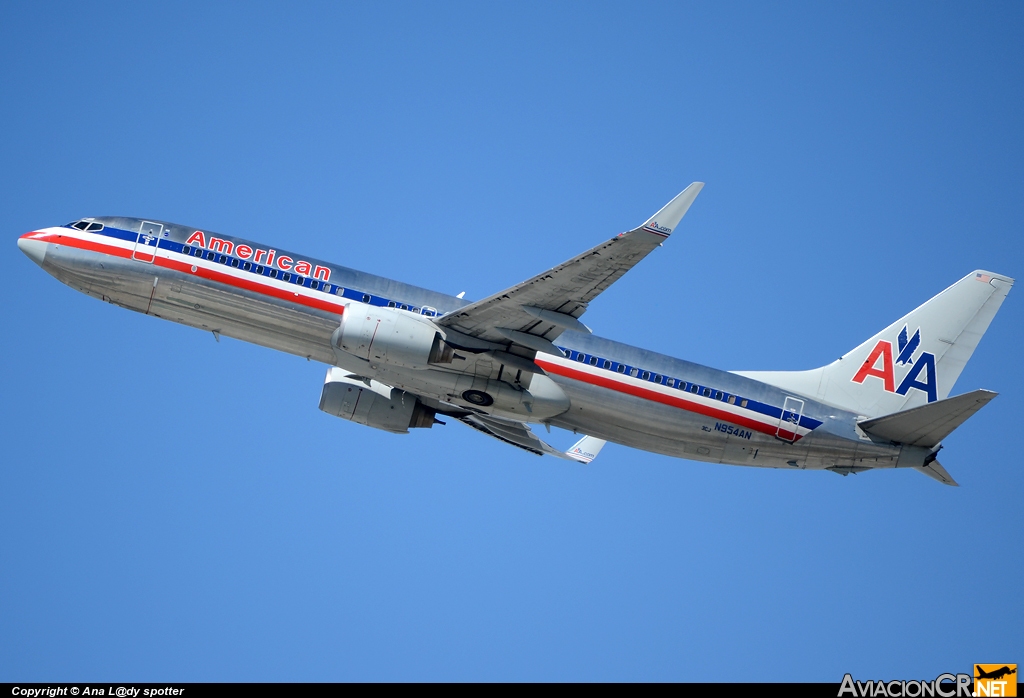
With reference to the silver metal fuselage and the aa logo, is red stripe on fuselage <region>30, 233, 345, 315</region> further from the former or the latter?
the aa logo

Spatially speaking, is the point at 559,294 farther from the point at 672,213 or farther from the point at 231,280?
the point at 231,280

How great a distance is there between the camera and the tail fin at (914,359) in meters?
39.5

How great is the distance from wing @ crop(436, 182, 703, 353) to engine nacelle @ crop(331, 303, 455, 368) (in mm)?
774

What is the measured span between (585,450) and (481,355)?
10532 millimetres

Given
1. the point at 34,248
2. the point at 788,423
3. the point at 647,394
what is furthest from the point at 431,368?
the point at 34,248

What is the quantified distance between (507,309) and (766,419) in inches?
453

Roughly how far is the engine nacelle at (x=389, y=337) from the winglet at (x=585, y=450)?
10.9m

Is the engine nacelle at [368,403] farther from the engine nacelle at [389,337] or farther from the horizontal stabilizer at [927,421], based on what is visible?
the horizontal stabilizer at [927,421]

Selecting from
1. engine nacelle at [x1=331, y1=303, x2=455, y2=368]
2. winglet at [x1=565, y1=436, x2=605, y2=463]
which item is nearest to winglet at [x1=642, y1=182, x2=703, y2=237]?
engine nacelle at [x1=331, y1=303, x2=455, y2=368]

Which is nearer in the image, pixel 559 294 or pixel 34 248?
pixel 559 294

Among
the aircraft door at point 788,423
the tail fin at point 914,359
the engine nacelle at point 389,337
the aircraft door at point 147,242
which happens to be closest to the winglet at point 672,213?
the engine nacelle at point 389,337

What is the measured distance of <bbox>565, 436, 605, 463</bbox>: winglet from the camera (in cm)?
4188

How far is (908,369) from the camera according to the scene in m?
40.1

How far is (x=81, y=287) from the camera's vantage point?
116 ft
